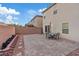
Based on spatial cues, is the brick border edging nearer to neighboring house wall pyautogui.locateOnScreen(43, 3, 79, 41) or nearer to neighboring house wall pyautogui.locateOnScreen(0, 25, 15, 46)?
neighboring house wall pyautogui.locateOnScreen(0, 25, 15, 46)

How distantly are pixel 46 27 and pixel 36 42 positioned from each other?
375mm

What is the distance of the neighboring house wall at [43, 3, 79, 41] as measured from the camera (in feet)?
12.6

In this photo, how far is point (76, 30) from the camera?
12.6 ft

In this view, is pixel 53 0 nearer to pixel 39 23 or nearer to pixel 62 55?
pixel 39 23

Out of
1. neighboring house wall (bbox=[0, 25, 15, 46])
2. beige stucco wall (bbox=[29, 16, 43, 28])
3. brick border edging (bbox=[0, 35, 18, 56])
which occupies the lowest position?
brick border edging (bbox=[0, 35, 18, 56])

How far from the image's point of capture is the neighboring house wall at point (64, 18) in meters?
3.84

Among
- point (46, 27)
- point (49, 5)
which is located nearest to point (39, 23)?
point (46, 27)

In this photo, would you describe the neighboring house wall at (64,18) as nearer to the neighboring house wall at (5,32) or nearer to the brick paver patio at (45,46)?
the brick paver patio at (45,46)

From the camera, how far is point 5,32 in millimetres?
3941

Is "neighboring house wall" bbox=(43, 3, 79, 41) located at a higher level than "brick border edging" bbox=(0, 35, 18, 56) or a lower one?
higher

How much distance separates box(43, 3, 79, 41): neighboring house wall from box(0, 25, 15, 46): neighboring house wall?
70 centimetres

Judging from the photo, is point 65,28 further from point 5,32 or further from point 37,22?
point 5,32

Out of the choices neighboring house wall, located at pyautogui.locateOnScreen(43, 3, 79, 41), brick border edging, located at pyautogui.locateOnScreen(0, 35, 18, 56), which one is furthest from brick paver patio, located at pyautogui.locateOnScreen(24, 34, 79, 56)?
brick border edging, located at pyautogui.locateOnScreen(0, 35, 18, 56)

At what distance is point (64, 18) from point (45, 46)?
2.26ft
